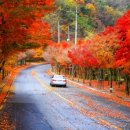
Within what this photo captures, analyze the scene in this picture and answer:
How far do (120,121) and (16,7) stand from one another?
7.11 meters

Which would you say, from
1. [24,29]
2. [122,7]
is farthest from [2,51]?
[122,7]

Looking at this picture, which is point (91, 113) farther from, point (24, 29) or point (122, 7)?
point (122, 7)

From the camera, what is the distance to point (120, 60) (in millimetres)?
36688

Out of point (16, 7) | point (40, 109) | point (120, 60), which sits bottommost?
point (40, 109)

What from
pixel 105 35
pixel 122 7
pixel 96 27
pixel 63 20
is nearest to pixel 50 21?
pixel 63 20

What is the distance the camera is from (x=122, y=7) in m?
136

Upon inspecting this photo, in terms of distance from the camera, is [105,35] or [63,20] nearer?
[105,35]

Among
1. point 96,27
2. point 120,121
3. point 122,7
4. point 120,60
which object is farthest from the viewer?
point 122,7

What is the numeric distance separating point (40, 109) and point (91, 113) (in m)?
3.49

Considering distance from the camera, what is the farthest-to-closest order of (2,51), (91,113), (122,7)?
(122,7)
(2,51)
(91,113)

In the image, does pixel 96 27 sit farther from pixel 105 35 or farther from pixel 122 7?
pixel 105 35

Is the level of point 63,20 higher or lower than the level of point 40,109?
higher

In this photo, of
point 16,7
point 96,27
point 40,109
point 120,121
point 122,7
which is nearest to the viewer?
point 16,7

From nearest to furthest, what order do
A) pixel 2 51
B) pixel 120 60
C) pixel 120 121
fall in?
pixel 120 121
pixel 2 51
pixel 120 60
